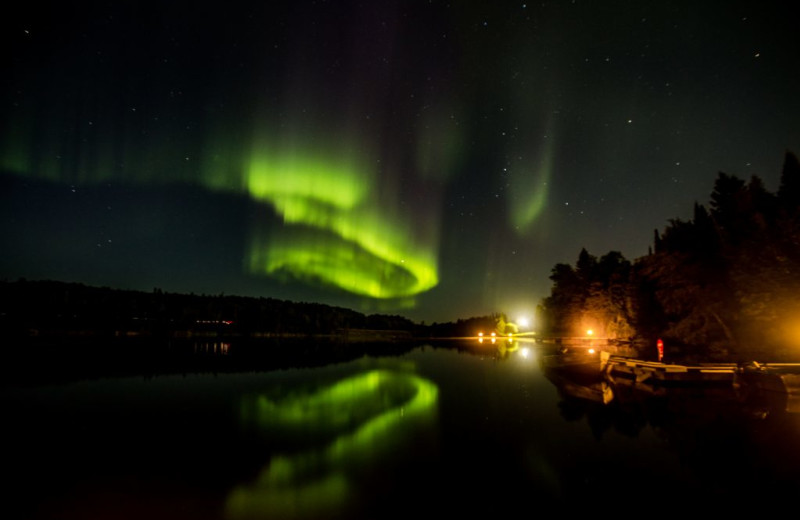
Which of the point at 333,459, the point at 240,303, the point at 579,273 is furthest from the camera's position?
the point at 240,303

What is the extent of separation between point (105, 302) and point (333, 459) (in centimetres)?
17556

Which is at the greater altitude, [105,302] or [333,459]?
[105,302]

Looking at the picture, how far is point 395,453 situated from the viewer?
14023mm

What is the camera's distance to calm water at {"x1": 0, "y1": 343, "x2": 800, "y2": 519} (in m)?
10.2

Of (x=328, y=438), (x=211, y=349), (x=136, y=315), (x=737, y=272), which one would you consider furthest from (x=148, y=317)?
(x=737, y=272)

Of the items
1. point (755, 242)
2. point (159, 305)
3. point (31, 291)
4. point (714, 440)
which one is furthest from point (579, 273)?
point (31, 291)

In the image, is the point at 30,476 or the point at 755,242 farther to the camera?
the point at 755,242

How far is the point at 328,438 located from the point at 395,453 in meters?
3.30

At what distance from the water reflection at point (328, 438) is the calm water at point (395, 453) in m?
0.07

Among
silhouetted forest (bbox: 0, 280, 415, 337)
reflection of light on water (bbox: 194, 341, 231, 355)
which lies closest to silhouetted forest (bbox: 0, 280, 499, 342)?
silhouetted forest (bbox: 0, 280, 415, 337)

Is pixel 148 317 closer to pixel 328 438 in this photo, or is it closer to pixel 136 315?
pixel 136 315

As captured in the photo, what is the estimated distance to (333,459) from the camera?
1352 centimetres

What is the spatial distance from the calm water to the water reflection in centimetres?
7

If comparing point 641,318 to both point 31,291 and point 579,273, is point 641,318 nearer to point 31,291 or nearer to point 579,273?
point 579,273
